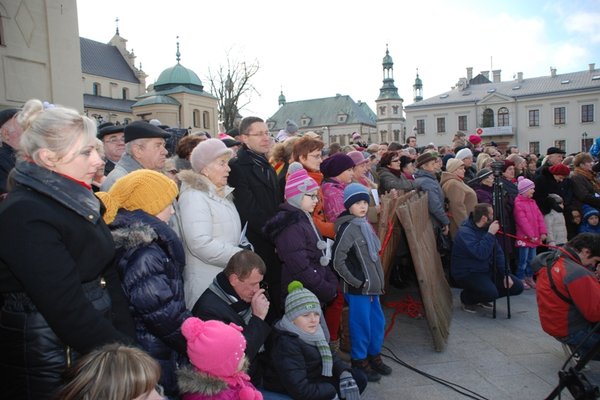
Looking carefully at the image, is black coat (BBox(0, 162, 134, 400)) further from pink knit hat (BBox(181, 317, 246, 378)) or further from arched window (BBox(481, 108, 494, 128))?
arched window (BBox(481, 108, 494, 128))

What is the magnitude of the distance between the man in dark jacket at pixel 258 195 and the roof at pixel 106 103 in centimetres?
5379

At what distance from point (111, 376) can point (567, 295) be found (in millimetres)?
4276

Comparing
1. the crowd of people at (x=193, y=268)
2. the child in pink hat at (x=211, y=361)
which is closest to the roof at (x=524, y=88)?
the crowd of people at (x=193, y=268)

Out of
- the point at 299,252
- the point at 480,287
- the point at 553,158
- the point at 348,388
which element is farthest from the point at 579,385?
the point at 553,158

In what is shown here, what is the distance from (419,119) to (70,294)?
66603mm

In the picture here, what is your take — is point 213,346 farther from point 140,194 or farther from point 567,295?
point 567,295

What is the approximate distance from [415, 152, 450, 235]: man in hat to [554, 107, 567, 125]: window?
58540 millimetres

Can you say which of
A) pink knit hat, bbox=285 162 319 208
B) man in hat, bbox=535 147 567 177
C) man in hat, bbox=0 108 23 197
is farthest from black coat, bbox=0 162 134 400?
man in hat, bbox=535 147 567 177

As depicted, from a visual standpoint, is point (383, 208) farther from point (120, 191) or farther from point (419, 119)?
point (419, 119)

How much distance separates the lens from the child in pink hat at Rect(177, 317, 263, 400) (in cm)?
246

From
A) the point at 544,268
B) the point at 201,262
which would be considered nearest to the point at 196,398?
the point at 201,262

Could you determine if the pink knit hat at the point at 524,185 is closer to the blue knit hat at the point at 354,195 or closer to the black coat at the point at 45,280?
the blue knit hat at the point at 354,195

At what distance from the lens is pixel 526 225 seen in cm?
755

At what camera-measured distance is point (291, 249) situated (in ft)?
13.2
